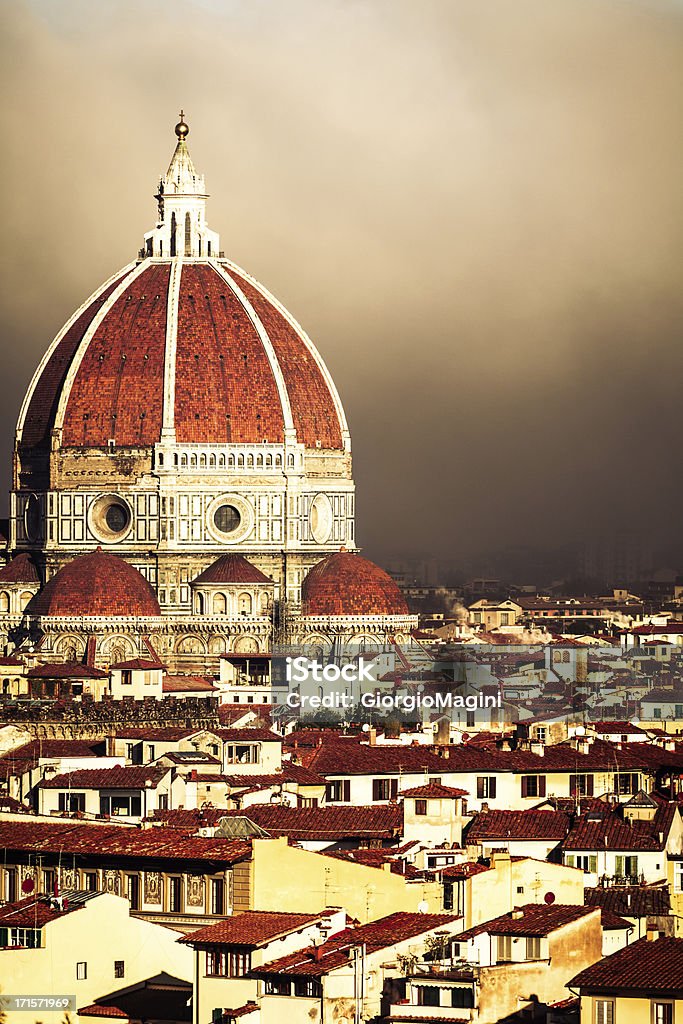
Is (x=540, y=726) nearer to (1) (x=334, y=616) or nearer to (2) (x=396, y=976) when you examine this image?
(2) (x=396, y=976)

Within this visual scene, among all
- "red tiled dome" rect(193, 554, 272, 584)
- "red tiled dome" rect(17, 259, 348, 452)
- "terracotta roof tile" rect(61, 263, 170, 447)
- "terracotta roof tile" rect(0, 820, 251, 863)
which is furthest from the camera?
Answer: "terracotta roof tile" rect(61, 263, 170, 447)

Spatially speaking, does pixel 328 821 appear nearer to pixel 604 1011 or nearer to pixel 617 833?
pixel 617 833

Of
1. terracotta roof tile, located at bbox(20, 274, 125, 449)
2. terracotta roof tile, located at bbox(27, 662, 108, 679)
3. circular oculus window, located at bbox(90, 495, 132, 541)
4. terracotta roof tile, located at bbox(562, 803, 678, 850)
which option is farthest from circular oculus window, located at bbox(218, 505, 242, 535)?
terracotta roof tile, located at bbox(562, 803, 678, 850)

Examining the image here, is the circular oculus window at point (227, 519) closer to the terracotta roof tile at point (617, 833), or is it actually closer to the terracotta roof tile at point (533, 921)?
the terracotta roof tile at point (617, 833)

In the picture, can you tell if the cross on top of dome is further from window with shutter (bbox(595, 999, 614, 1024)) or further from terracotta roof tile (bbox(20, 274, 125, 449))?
window with shutter (bbox(595, 999, 614, 1024))

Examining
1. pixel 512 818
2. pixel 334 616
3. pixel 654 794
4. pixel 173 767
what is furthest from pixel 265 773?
pixel 334 616

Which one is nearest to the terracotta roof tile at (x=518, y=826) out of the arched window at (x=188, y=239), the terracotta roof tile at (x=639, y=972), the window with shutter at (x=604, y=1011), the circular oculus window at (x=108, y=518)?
the terracotta roof tile at (x=639, y=972)
